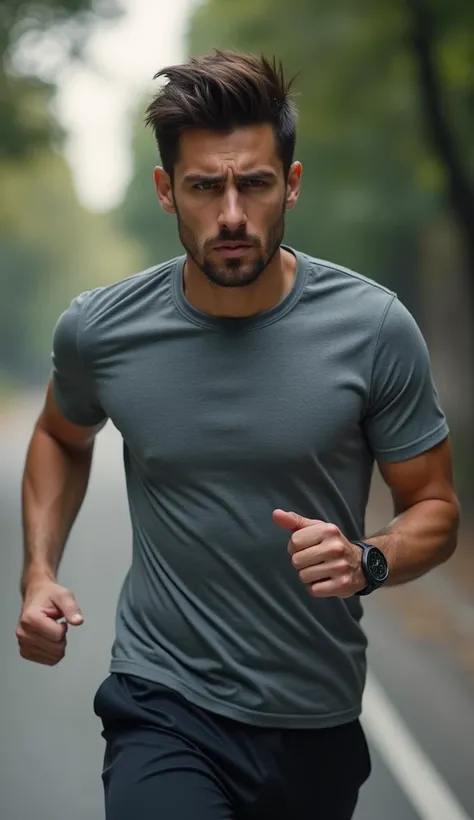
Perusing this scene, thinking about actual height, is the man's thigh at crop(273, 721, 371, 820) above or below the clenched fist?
below

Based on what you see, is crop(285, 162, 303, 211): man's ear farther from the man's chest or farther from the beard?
the man's chest

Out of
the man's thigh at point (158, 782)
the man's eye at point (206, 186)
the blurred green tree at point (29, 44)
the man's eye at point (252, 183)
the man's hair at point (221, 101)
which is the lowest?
the man's thigh at point (158, 782)

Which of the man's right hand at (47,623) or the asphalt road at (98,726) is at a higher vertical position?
the man's right hand at (47,623)

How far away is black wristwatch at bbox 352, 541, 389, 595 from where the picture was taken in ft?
10.5

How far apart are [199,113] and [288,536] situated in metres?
0.92

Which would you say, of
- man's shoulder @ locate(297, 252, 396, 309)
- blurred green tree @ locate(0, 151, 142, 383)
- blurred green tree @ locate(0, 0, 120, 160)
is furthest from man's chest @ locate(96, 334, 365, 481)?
blurred green tree @ locate(0, 151, 142, 383)

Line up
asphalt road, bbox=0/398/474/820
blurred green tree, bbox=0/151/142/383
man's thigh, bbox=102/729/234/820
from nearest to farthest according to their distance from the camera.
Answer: man's thigh, bbox=102/729/234/820 → asphalt road, bbox=0/398/474/820 → blurred green tree, bbox=0/151/142/383

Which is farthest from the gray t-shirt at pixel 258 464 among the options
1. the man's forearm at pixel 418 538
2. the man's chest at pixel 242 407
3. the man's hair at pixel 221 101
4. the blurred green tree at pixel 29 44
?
the blurred green tree at pixel 29 44

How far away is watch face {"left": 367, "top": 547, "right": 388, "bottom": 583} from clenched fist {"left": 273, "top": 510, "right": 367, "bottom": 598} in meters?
0.12

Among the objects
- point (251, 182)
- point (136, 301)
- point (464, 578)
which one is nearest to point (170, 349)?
point (136, 301)

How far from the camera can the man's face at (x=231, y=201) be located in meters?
3.35

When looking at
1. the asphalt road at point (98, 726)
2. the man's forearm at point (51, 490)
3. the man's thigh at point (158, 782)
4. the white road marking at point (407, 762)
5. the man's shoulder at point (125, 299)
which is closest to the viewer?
the man's thigh at point (158, 782)

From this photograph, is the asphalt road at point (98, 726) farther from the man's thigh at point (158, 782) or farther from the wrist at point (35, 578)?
the man's thigh at point (158, 782)

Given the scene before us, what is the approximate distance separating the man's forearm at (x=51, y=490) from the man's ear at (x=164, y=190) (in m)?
0.75
